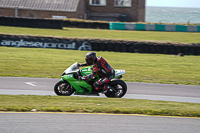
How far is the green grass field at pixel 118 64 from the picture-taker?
14.8 m

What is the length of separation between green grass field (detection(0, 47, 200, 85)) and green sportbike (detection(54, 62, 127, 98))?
12.5 ft

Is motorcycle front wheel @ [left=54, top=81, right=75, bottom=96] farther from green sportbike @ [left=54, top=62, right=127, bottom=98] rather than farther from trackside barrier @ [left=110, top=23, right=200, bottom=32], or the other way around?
trackside barrier @ [left=110, top=23, right=200, bottom=32]

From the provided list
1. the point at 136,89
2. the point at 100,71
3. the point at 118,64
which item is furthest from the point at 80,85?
the point at 118,64

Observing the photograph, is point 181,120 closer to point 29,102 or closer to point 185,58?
point 29,102

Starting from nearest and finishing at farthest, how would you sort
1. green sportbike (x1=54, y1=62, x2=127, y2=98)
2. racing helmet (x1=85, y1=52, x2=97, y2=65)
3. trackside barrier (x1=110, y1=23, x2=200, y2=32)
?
racing helmet (x1=85, y1=52, x2=97, y2=65) → green sportbike (x1=54, y1=62, x2=127, y2=98) → trackside barrier (x1=110, y1=23, x2=200, y2=32)

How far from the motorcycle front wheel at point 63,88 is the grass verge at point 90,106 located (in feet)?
3.25

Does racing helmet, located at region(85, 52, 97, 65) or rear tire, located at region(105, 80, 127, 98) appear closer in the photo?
racing helmet, located at region(85, 52, 97, 65)

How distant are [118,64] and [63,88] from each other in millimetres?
8394

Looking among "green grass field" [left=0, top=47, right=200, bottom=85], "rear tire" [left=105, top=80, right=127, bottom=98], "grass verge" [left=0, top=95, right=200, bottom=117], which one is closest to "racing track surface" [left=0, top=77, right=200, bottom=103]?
"rear tire" [left=105, top=80, right=127, bottom=98]

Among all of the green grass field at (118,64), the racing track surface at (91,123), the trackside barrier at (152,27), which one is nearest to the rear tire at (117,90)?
the racing track surface at (91,123)

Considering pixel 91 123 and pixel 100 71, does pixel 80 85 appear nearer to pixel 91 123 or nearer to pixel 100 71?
pixel 100 71

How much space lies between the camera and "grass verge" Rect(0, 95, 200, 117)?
306 inches

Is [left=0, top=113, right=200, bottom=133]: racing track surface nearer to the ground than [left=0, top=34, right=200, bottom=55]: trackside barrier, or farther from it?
nearer to the ground

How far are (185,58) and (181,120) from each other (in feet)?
49.0
